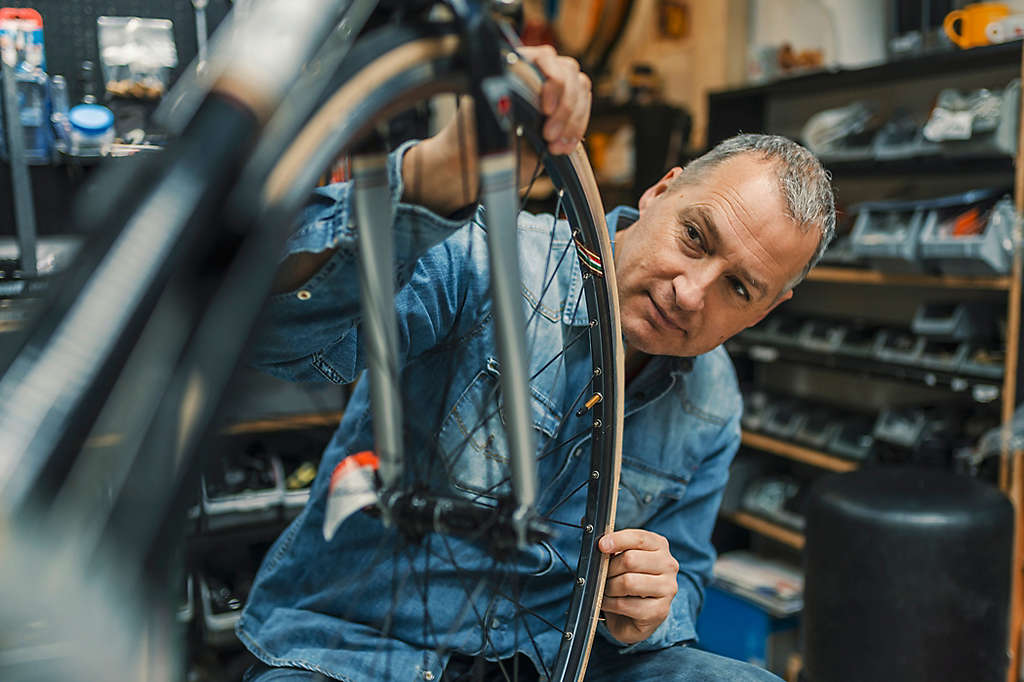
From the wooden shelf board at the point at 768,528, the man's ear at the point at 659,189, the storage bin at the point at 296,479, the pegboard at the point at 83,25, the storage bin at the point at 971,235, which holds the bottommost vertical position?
the wooden shelf board at the point at 768,528

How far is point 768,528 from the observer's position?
265 centimetres

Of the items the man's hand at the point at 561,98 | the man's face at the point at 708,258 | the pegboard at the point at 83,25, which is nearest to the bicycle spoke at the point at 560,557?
the man's face at the point at 708,258

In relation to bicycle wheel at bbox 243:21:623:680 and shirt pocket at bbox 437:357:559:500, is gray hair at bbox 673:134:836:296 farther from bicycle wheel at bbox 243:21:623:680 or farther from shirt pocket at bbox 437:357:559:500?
shirt pocket at bbox 437:357:559:500

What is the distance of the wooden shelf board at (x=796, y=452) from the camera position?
244 centimetres

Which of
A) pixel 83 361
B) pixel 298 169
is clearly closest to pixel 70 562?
pixel 83 361

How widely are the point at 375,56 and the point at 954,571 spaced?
5.51ft

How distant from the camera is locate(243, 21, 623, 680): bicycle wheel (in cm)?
83

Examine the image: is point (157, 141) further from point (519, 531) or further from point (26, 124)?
point (26, 124)

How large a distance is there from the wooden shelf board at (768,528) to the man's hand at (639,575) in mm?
1749

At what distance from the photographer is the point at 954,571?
171 cm

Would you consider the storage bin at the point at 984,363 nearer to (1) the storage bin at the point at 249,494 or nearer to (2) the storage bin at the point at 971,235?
(2) the storage bin at the point at 971,235

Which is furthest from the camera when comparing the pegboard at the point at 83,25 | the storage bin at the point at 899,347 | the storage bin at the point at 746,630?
the storage bin at the point at 746,630

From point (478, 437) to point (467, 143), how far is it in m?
0.34

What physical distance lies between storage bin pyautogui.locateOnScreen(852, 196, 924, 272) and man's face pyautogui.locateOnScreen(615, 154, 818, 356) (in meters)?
1.39
